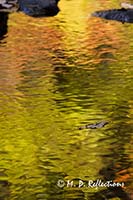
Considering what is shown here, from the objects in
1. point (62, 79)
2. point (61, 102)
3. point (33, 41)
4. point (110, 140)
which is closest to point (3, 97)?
point (61, 102)

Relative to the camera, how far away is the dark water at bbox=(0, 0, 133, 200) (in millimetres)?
5672

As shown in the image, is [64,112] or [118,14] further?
[118,14]

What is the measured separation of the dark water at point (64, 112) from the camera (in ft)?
18.6

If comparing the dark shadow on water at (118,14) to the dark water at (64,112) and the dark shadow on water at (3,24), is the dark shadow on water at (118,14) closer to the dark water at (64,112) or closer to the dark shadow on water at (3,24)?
the dark water at (64,112)

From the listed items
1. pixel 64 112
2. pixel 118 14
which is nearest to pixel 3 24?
pixel 118 14

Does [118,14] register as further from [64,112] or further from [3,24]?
[64,112]

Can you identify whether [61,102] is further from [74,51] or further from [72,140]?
[74,51]

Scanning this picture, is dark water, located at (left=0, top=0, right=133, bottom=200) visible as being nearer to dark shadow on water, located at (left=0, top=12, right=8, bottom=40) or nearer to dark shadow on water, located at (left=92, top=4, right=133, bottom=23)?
dark shadow on water, located at (left=0, top=12, right=8, bottom=40)

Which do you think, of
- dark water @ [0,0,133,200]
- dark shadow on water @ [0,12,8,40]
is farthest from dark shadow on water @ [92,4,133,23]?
dark shadow on water @ [0,12,8,40]

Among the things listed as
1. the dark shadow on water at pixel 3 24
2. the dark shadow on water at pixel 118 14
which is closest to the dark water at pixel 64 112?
the dark shadow on water at pixel 3 24

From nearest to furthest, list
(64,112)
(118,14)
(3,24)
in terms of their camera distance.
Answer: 1. (64,112)
2. (3,24)
3. (118,14)

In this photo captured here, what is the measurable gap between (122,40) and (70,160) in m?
6.94

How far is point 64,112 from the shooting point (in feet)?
25.4

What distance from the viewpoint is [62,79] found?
9.52m
